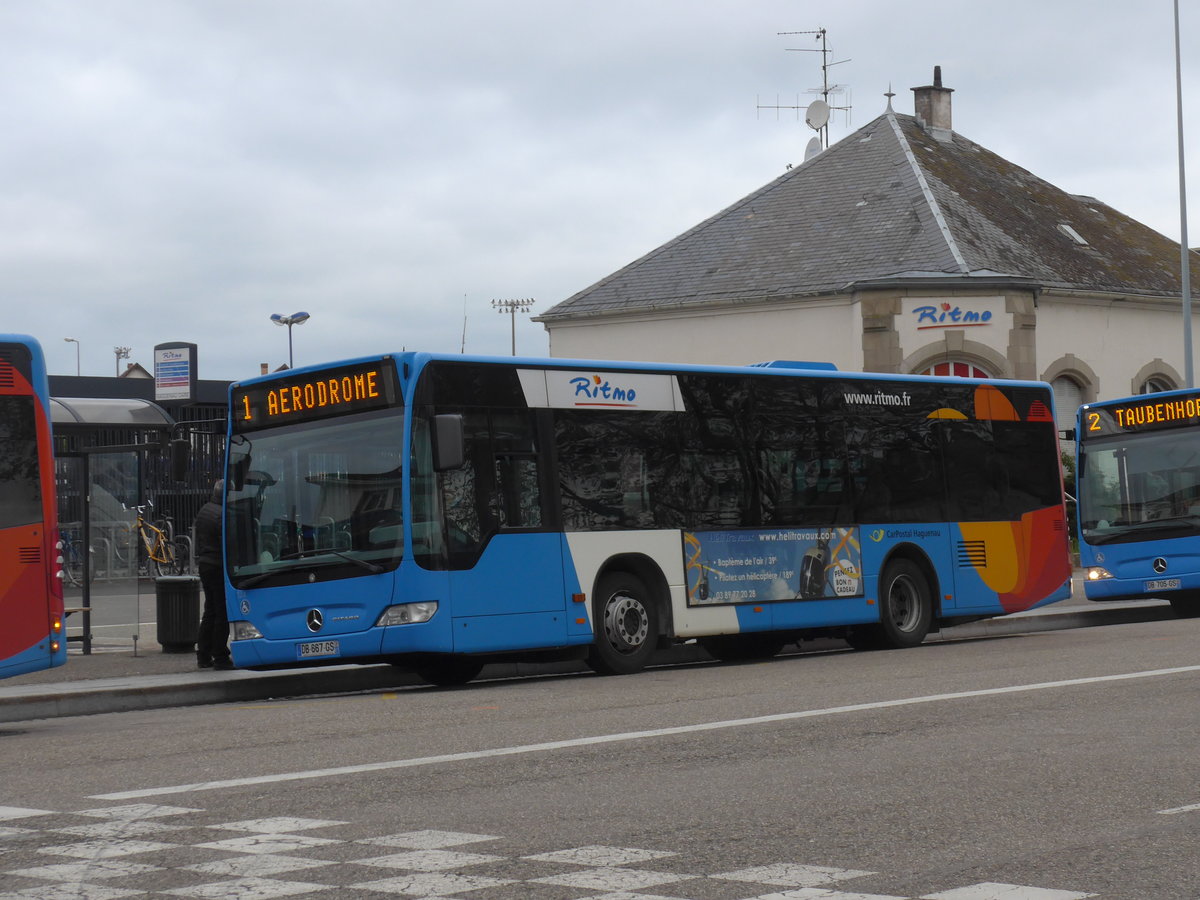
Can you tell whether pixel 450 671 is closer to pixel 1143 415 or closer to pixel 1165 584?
pixel 1165 584

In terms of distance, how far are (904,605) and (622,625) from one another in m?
4.26

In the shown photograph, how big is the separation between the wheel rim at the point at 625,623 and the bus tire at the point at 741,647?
103 inches

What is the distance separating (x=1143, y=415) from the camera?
2348 cm

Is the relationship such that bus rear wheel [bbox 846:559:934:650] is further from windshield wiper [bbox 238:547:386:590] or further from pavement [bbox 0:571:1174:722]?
windshield wiper [bbox 238:547:386:590]

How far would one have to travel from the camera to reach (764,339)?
4162cm

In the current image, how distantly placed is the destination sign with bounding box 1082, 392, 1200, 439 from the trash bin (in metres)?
12.6

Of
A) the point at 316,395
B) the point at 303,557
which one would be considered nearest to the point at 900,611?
the point at 303,557

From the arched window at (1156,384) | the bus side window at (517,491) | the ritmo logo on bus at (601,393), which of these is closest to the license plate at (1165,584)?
the ritmo logo on bus at (601,393)

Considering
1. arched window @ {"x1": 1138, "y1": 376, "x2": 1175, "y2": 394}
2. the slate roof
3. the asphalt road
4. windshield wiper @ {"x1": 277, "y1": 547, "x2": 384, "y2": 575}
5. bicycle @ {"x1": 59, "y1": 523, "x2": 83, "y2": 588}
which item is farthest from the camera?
arched window @ {"x1": 1138, "y1": 376, "x2": 1175, "y2": 394}

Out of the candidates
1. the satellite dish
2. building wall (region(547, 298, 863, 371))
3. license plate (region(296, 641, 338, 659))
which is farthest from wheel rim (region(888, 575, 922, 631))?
the satellite dish

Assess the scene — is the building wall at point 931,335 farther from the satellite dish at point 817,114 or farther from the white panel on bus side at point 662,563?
the white panel on bus side at point 662,563

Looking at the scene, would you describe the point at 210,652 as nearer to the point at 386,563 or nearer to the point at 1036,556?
the point at 386,563

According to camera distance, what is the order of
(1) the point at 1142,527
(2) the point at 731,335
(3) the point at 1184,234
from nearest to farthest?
(1) the point at 1142,527
(3) the point at 1184,234
(2) the point at 731,335

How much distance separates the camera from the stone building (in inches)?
1566
